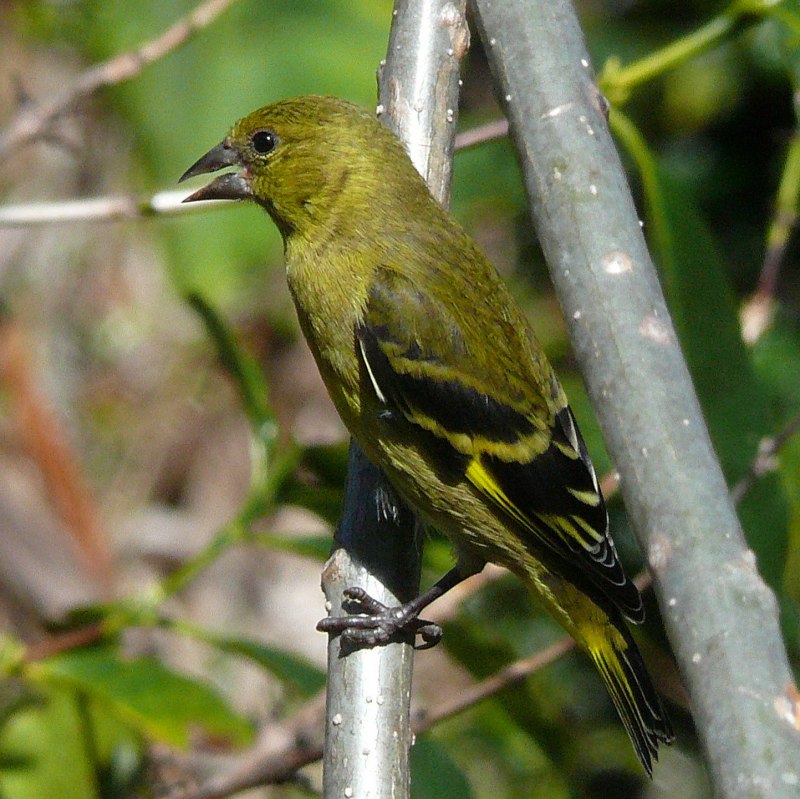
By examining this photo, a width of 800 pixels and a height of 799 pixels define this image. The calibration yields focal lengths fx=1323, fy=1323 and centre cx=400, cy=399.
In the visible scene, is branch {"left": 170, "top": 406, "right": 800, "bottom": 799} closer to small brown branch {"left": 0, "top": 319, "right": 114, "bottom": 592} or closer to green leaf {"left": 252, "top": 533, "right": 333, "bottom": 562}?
green leaf {"left": 252, "top": 533, "right": 333, "bottom": 562}

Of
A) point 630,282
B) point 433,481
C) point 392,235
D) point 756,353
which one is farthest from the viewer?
point 756,353

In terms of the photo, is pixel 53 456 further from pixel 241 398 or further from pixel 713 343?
pixel 713 343

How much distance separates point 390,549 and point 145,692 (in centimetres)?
89

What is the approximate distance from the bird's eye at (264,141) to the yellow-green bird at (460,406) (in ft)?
0.95

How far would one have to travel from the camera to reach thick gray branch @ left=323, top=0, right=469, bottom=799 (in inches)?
79.4

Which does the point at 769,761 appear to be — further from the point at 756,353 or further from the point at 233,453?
the point at 233,453

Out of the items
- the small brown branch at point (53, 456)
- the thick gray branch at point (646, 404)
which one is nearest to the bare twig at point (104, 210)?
the thick gray branch at point (646, 404)

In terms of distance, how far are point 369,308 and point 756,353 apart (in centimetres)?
176

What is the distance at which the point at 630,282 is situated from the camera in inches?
70.8

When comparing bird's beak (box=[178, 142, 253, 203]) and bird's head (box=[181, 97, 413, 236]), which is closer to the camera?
bird's head (box=[181, 97, 413, 236])

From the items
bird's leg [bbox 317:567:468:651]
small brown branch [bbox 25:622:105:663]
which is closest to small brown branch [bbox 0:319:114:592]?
small brown branch [bbox 25:622:105:663]

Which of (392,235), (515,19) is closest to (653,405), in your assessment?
(515,19)

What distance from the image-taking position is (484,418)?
114 inches

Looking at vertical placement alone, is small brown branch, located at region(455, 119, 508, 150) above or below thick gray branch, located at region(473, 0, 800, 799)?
above
